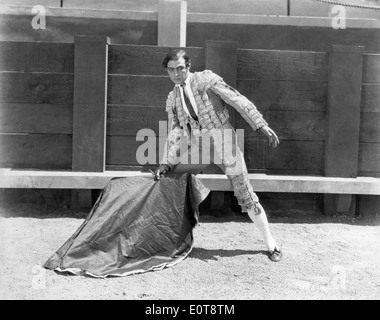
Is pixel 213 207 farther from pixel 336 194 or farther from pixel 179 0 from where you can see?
pixel 179 0

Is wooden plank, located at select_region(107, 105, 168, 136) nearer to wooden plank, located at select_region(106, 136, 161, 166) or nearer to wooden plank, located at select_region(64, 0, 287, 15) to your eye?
wooden plank, located at select_region(106, 136, 161, 166)

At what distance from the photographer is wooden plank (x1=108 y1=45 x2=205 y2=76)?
4629mm

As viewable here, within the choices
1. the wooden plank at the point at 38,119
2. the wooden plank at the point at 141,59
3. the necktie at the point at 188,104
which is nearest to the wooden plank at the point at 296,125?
the wooden plank at the point at 141,59

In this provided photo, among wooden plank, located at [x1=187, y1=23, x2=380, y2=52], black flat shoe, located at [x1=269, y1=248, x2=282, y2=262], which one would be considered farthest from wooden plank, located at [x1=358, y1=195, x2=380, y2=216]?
black flat shoe, located at [x1=269, y1=248, x2=282, y2=262]

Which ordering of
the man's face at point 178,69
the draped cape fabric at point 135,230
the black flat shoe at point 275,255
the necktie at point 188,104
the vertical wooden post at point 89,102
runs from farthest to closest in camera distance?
the vertical wooden post at point 89,102 < the necktie at point 188,104 < the black flat shoe at point 275,255 < the man's face at point 178,69 < the draped cape fabric at point 135,230

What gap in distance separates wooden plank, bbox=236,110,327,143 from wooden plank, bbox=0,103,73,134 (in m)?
1.51

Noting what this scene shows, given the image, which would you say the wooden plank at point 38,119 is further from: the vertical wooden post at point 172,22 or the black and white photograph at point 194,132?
the vertical wooden post at point 172,22

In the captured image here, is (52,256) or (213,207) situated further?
(213,207)

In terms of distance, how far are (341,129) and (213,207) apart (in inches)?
50.7

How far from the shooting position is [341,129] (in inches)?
183

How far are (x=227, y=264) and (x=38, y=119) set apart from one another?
2.18 meters

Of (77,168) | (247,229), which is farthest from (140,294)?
(77,168)

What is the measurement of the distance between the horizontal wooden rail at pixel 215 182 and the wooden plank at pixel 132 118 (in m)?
0.38

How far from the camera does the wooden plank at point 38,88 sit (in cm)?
462
